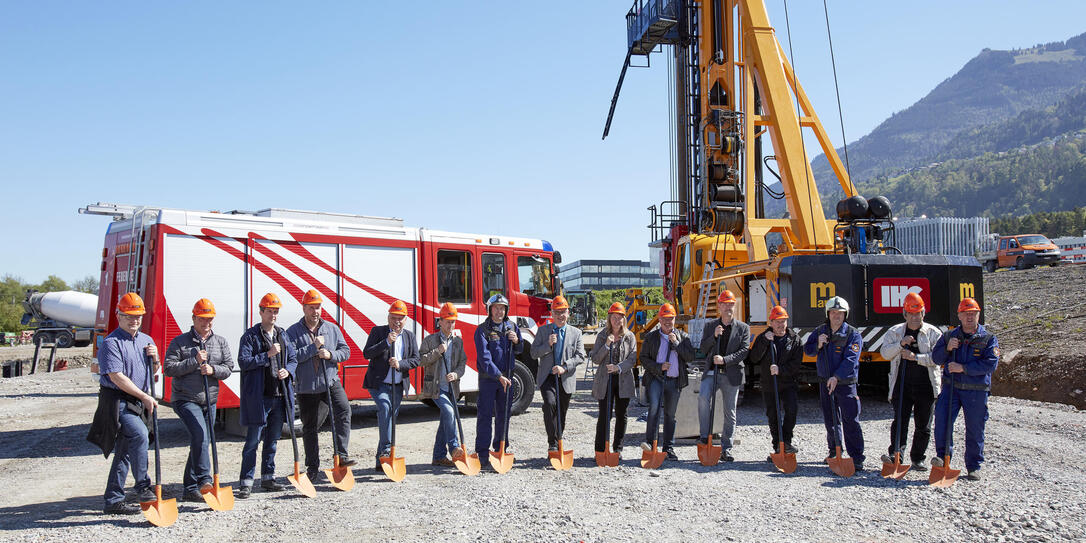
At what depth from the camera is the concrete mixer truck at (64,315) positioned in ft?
135

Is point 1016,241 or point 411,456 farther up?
point 1016,241

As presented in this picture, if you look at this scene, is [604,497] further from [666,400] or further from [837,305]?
[837,305]

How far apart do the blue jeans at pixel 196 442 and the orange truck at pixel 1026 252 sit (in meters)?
37.6

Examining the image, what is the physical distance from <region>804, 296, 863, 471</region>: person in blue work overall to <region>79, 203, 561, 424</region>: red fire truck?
497cm

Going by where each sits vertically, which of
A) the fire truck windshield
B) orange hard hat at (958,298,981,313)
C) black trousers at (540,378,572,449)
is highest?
the fire truck windshield

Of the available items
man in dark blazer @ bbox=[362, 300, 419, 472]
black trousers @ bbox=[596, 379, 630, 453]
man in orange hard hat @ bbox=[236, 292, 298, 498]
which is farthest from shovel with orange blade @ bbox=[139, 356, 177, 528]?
black trousers @ bbox=[596, 379, 630, 453]

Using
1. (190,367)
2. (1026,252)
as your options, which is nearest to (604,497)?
(190,367)

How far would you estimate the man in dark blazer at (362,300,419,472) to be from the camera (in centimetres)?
841

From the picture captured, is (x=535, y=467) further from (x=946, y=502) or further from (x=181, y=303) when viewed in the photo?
(x=181, y=303)

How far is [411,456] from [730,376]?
3.94 meters

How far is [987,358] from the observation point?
7.49 meters

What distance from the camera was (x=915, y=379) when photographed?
8.09 meters

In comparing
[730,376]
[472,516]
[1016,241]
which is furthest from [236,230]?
[1016,241]

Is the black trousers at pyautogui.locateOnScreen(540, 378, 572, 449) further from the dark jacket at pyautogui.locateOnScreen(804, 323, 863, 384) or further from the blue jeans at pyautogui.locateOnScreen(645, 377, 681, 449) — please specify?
the dark jacket at pyautogui.locateOnScreen(804, 323, 863, 384)
